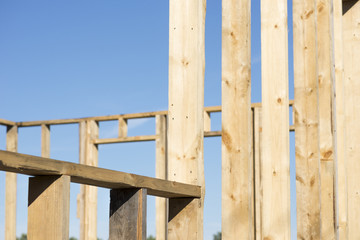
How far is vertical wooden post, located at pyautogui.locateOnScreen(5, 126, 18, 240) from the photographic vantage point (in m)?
9.58

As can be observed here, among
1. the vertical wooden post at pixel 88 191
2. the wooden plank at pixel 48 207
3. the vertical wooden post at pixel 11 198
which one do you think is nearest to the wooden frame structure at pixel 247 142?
the wooden plank at pixel 48 207

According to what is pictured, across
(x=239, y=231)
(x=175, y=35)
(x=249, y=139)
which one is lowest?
(x=239, y=231)

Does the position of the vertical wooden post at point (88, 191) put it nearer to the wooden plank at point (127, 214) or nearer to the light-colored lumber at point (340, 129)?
the light-colored lumber at point (340, 129)

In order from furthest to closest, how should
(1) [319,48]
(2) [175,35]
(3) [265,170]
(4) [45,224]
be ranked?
1. (1) [319,48]
2. (3) [265,170]
3. (2) [175,35]
4. (4) [45,224]

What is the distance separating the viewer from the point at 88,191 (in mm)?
9070

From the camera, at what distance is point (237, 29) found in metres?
2.55

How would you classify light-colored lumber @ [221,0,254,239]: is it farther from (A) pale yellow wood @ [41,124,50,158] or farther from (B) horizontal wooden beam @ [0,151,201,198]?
(A) pale yellow wood @ [41,124,50,158]

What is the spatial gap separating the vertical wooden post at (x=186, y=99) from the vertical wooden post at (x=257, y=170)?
5685 mm

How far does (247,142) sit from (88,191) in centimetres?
689

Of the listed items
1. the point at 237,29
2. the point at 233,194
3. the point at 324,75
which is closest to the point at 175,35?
the point at 237,29

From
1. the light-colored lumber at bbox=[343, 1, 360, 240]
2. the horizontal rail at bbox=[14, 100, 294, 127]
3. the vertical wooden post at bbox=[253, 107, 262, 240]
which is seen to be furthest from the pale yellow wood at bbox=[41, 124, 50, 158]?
the light-colored lumber at bbox=[343, 1, 360, 240]

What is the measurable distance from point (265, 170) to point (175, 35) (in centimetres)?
98

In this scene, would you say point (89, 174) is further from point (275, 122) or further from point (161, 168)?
point (161, 168)

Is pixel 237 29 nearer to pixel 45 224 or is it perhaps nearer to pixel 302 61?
pixel 302 61
